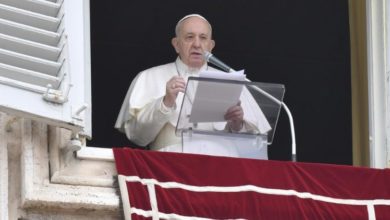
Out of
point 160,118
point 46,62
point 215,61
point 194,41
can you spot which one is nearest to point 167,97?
point 160,118

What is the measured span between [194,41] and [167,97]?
0.59 m

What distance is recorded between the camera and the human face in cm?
934

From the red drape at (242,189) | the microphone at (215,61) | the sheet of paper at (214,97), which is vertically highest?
the microphone at (215,61)

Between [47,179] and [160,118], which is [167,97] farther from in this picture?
[47,179]

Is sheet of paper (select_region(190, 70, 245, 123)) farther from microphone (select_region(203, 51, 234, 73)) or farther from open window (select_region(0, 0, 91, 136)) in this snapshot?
open window (select_region(0, 0, 91, 136))

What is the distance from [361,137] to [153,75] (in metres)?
0.96

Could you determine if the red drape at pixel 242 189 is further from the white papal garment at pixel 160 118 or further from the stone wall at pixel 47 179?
the white papal garment at pixel 160 118

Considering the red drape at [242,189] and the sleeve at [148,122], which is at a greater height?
the sleeve at [148,122]

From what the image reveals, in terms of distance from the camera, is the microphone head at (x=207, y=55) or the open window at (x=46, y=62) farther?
the microphone head at (x=207, y=55)

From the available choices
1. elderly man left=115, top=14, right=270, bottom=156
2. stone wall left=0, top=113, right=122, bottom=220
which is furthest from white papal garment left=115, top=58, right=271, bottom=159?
stone wall left=0, top=113, right=122, bottom=220

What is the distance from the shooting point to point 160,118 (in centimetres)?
892

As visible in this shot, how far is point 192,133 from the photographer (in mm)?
8688

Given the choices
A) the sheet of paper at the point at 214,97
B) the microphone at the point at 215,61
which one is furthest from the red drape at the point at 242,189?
the microphone at the point at 215,61

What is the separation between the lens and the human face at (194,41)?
934cm
